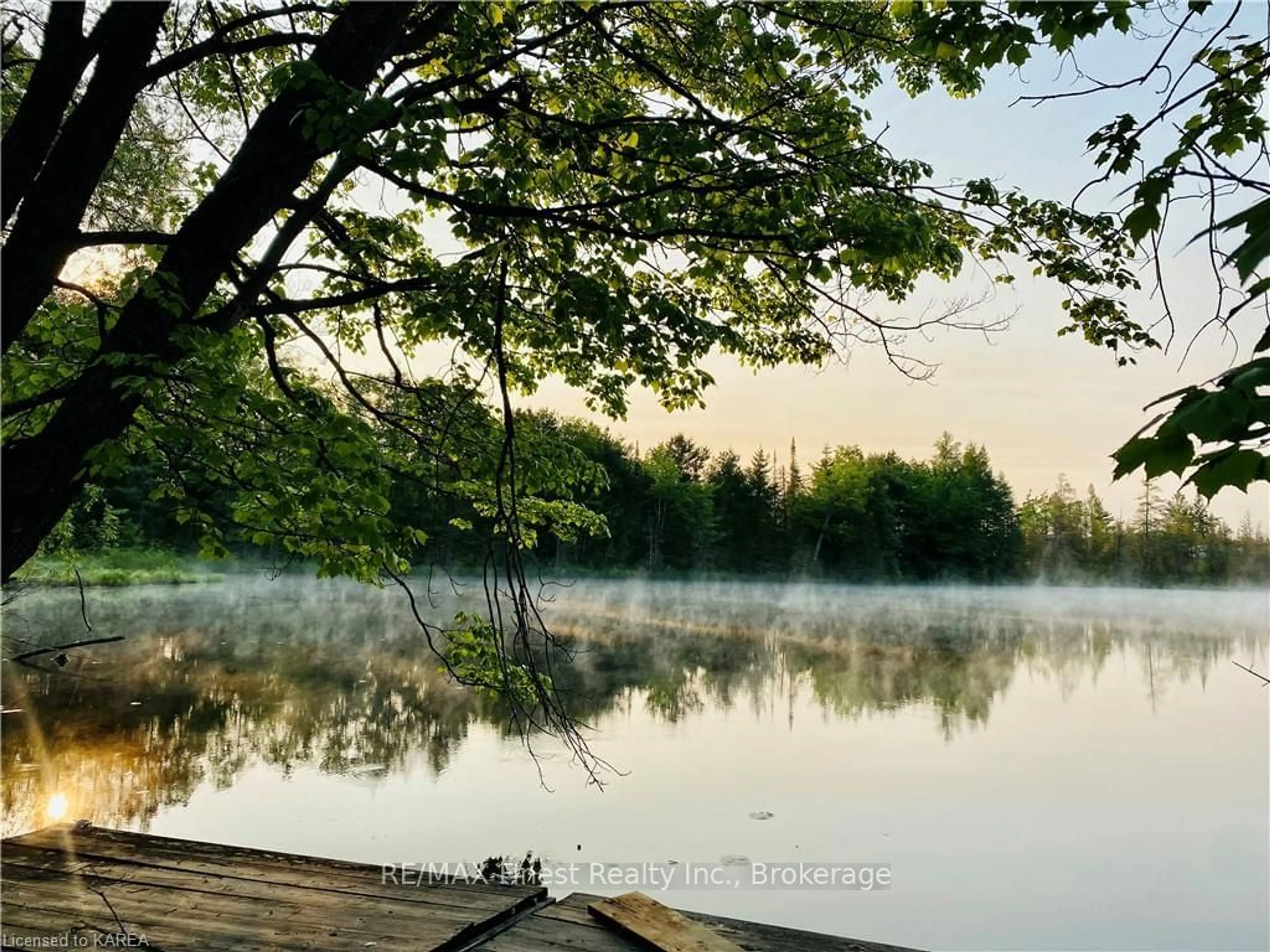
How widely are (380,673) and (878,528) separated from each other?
30.5 meters

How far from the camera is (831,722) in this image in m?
10.2

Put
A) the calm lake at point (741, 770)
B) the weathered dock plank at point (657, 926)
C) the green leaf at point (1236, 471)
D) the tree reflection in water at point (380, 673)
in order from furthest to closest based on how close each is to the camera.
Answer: the tree reflection in water at point (380, 673), the calm lake at point (741, 770), the weathered dock plank at point (657, 926), the green leaf at point (1236, 471)

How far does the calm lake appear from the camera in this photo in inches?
220

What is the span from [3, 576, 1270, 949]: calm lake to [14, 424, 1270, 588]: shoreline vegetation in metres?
10.8

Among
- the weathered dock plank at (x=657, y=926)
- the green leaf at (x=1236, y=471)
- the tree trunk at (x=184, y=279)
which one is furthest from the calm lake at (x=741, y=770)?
the green leaf at (x=1236, y=471)

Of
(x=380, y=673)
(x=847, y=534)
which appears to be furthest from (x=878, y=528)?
(x=380, y=673)

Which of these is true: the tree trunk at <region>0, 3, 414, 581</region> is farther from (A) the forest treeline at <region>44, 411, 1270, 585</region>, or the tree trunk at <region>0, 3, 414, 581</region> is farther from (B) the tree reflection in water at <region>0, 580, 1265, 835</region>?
(A) the forest treeline at <region>44, 411, 1270, 585</region>

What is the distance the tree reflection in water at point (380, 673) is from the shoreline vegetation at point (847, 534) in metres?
3.44

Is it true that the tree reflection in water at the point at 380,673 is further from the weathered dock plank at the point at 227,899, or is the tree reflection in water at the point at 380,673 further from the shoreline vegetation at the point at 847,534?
the shoreline vegetation at the point at 847,534

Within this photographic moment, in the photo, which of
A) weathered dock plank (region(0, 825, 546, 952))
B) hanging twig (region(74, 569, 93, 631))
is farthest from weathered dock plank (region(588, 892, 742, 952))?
hanging twig (region(74, 569, 93, 631))

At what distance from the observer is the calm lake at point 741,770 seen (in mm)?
5586

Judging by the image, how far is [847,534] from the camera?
36844 millimetres

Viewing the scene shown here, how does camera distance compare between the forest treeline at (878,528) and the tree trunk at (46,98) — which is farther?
the forest treeline at (878,528)

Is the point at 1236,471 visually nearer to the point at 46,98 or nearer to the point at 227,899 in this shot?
the point at 46,98
